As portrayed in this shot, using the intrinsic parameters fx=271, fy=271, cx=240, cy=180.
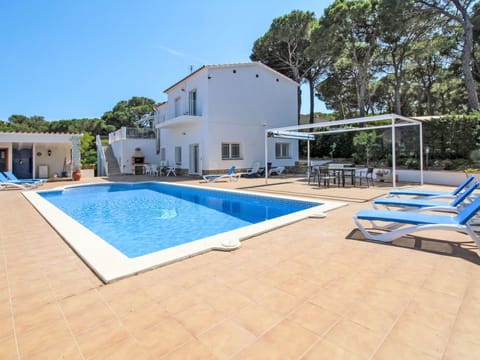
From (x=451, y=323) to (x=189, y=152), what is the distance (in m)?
19.0

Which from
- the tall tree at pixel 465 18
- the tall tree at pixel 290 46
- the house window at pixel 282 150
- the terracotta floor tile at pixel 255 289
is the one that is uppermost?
the tall tree at pixel 290 46

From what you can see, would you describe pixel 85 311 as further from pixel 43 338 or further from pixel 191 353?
pixel 191 353

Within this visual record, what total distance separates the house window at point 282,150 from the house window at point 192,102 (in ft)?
23.2

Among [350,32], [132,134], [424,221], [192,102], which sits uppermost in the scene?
[350,32]

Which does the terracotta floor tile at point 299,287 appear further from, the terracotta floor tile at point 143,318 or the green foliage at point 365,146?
the green foliage at point 365,146

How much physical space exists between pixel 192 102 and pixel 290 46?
12196mm

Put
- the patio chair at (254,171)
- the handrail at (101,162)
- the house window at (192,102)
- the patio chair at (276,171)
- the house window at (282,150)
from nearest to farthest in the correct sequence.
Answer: the patio chair at (254,171) → the patio chair at (276,171) → the house window at (192,102) → the house window at (282,150) → the handrail at (101,162)

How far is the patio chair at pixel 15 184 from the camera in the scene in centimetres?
1368

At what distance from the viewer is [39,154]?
19.2 m

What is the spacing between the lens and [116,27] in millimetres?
14766

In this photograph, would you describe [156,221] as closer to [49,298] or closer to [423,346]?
[49,298]

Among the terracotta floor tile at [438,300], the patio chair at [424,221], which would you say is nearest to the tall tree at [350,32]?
the patio chair at [424,221]

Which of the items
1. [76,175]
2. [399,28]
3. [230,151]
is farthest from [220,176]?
[399,28]

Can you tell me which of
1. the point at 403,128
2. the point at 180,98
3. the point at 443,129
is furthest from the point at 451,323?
the point at 180,98
